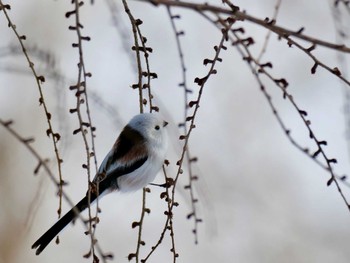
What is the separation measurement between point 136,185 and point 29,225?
48cm

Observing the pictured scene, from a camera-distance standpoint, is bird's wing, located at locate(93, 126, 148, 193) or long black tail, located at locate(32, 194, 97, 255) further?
bird's wing, located at locate(93, 126, 148, 193)

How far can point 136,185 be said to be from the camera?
58.6 inches

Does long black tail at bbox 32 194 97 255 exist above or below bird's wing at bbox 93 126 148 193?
below

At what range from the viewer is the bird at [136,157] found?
1.46 m

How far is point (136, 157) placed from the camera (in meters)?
1.50

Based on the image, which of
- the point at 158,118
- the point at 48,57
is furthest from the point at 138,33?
the point at 158,118

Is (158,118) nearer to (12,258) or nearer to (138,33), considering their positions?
(138,33)

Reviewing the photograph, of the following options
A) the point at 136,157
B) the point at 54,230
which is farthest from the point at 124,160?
the point at 54,230

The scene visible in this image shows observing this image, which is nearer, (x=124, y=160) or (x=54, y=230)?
(x=54, y=230)

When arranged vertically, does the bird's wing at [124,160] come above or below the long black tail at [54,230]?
above

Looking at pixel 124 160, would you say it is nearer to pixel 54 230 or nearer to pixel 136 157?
pixel 136 157

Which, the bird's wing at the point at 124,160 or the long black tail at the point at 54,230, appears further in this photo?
the bird's wing at the point at 124,160

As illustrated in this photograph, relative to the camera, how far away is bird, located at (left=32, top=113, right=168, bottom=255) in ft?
4.80

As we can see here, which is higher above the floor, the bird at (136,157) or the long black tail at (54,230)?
the bird at (136,157)
